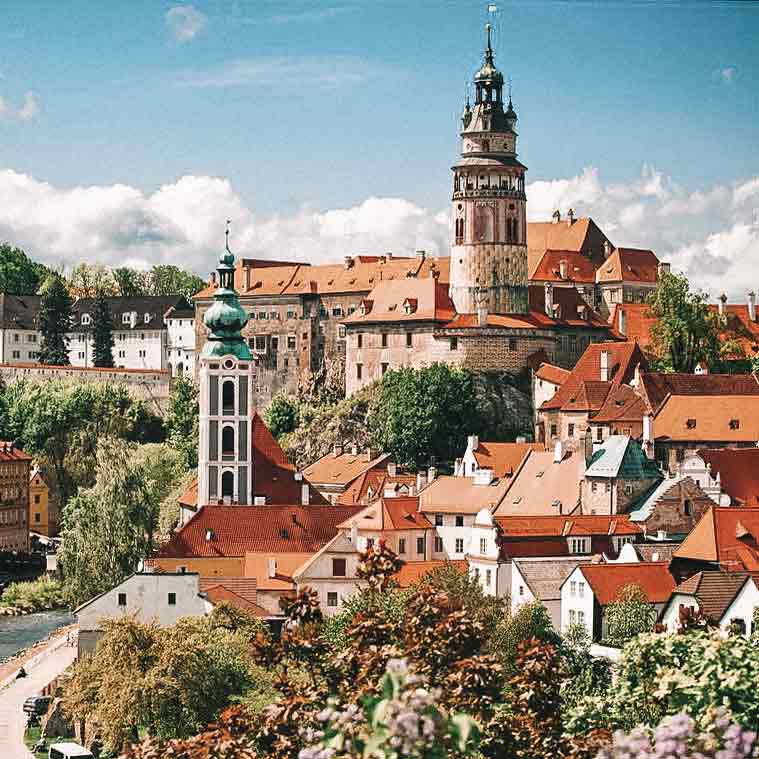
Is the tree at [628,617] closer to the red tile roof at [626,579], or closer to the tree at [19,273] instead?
the red tile roof at [626,579]

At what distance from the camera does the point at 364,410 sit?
7775 cm

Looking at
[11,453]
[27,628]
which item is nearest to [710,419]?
[27,628]

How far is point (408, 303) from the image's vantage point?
79.4 meters

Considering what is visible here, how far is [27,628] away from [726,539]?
2524cm

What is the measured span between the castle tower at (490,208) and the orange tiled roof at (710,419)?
16718mm

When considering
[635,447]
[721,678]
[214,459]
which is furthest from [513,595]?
[721,678]

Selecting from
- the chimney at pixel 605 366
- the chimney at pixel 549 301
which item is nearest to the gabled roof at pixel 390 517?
the chimney at pixel 605 366

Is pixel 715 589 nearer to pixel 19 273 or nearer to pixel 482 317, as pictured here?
pixel 482 317

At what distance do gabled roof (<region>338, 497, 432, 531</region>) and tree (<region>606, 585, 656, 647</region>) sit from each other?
12.8 meters

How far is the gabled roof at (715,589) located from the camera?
40.3 meters

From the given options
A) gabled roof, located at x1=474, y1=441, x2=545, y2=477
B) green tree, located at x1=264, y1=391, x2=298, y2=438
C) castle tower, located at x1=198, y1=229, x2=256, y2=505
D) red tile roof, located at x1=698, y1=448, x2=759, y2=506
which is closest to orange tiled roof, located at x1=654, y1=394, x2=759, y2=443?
red tile roof, located at x1=698, y1=448, x2=759, y2=506

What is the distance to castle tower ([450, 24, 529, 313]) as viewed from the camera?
76750 millimetres

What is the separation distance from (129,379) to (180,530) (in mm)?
42949

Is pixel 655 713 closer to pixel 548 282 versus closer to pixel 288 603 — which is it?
pixel 288 603
